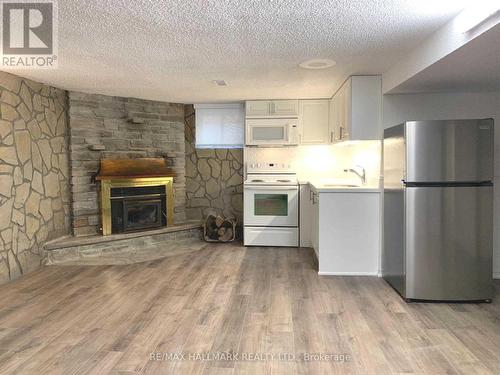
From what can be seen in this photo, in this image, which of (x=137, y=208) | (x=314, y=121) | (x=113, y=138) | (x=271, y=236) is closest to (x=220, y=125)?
(x=314, y=121)

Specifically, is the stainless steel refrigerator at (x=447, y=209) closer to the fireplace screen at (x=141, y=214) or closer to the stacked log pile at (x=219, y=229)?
the stacked log pile at (x=219, y=229)

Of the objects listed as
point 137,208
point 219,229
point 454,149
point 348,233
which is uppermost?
point 454,149

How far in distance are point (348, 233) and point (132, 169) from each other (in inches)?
121

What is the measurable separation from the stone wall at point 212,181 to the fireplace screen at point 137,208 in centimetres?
62

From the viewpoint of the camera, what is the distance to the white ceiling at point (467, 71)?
233 centimetres

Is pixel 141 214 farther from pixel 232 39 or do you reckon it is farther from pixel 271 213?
pixel 232 39

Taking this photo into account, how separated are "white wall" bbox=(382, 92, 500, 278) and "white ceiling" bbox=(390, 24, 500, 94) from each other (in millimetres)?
131

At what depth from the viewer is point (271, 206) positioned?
5398mm

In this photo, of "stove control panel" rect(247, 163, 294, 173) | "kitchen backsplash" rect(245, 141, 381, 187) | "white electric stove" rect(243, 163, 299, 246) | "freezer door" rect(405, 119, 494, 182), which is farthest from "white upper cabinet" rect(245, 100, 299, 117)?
"freezer door" rect(405, 119, 494, 182)

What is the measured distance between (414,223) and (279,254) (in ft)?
7.12

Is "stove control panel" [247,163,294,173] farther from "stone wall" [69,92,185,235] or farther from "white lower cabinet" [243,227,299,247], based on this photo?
"stone wall" [69,92,185,235]

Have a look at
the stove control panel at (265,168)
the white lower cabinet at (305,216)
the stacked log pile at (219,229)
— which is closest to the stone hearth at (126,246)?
the stacked log pile at (219,229)

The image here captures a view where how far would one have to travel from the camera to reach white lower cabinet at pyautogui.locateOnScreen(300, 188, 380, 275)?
3975 millimetres

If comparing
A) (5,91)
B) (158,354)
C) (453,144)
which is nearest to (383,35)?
(453,144)
